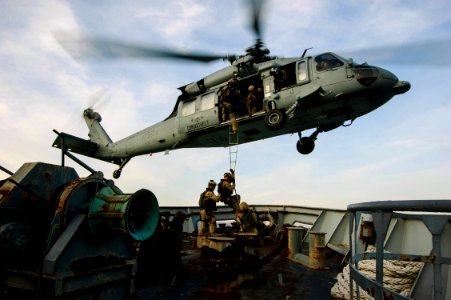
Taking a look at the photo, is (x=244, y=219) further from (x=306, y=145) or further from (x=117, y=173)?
(x=117, y=173)

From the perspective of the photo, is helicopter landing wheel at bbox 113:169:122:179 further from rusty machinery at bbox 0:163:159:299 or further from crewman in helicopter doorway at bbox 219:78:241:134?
rusty machinery at bbox 0:163:159:299

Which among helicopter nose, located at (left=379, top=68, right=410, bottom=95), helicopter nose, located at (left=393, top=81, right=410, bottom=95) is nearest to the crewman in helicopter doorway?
helicopter nose, located at (left=379, top=68, right=410, bottom=95)

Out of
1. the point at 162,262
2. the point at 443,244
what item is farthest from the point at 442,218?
the point at 162,262

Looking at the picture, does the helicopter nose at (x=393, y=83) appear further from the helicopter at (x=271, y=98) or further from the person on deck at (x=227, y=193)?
the person on deck at (x=227, y=193)

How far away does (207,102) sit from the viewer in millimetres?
12297

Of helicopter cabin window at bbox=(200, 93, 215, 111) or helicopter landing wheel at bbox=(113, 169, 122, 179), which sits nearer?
helicopter cabin window at bbox=(200, 93, 215, 111)

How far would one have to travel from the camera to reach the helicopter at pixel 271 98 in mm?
9992

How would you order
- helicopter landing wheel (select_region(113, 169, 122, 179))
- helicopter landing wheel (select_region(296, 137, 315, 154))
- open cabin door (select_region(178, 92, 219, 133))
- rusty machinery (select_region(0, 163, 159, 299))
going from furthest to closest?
helicopter landing wheel (select_region(113, 169, 122, 179)) → helicopter landing wheel (select_region(296, 137, 315, 154)) → open cabin door (select_region(178, 92, 219, 133)) → rusty machinery (select_region(0, 163, 159, 299))

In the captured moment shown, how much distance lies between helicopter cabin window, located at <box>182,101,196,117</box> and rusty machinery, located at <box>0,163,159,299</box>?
913cm

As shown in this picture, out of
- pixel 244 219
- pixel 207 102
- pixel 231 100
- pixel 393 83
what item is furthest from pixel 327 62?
pixel 244 219

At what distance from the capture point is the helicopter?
999 cm

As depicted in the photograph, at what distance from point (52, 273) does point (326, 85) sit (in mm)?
9274

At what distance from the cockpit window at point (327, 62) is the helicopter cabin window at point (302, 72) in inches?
15.6

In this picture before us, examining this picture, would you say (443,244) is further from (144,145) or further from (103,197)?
(144,145)
